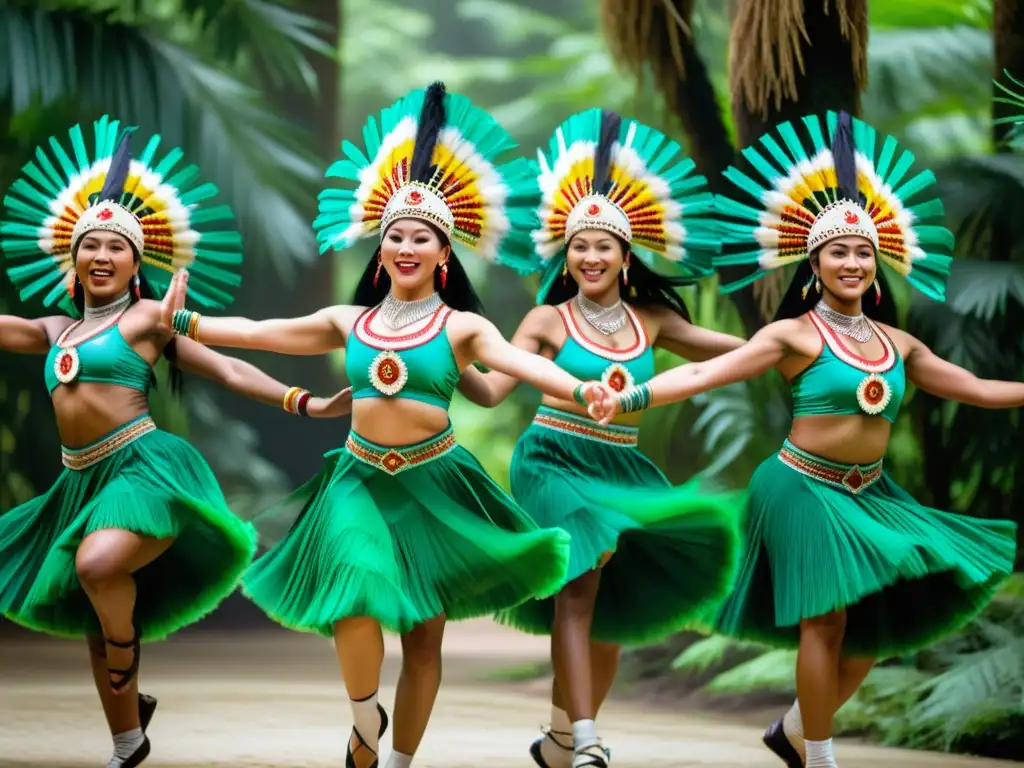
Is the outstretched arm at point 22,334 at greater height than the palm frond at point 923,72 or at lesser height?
lesser

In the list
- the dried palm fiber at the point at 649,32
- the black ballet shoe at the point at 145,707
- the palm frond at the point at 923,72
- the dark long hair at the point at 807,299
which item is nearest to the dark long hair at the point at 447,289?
the dark long hair at the point at 807,299

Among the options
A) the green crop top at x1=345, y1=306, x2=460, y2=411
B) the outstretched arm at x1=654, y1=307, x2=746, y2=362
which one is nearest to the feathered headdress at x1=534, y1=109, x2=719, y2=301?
the outstretched arm at x1=654, y1=307, x2=746, y2=362

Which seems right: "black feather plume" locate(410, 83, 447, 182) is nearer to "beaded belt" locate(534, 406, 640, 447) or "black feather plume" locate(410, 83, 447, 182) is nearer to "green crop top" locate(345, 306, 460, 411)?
"green crop top" locate(345, 306, 460, 411)

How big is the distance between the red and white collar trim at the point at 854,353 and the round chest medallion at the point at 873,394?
0.02 metres

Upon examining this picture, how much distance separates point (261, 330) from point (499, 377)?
25.7 inches

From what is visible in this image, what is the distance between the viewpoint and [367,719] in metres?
3.69

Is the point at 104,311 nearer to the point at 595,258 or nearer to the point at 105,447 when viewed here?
the point at 105,447

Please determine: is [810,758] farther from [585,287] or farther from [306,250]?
[306,250]

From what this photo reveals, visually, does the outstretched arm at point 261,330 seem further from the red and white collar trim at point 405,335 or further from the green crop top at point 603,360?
the green crop top at point 603,360

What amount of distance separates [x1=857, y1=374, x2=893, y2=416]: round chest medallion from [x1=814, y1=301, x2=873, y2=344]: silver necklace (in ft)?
0.40

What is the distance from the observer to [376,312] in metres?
3.91

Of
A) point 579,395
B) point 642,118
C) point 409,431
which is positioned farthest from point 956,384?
point 642,118

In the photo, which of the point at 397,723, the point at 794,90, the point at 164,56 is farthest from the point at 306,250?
the point at 397,723

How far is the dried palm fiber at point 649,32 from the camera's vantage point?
19.7ft
